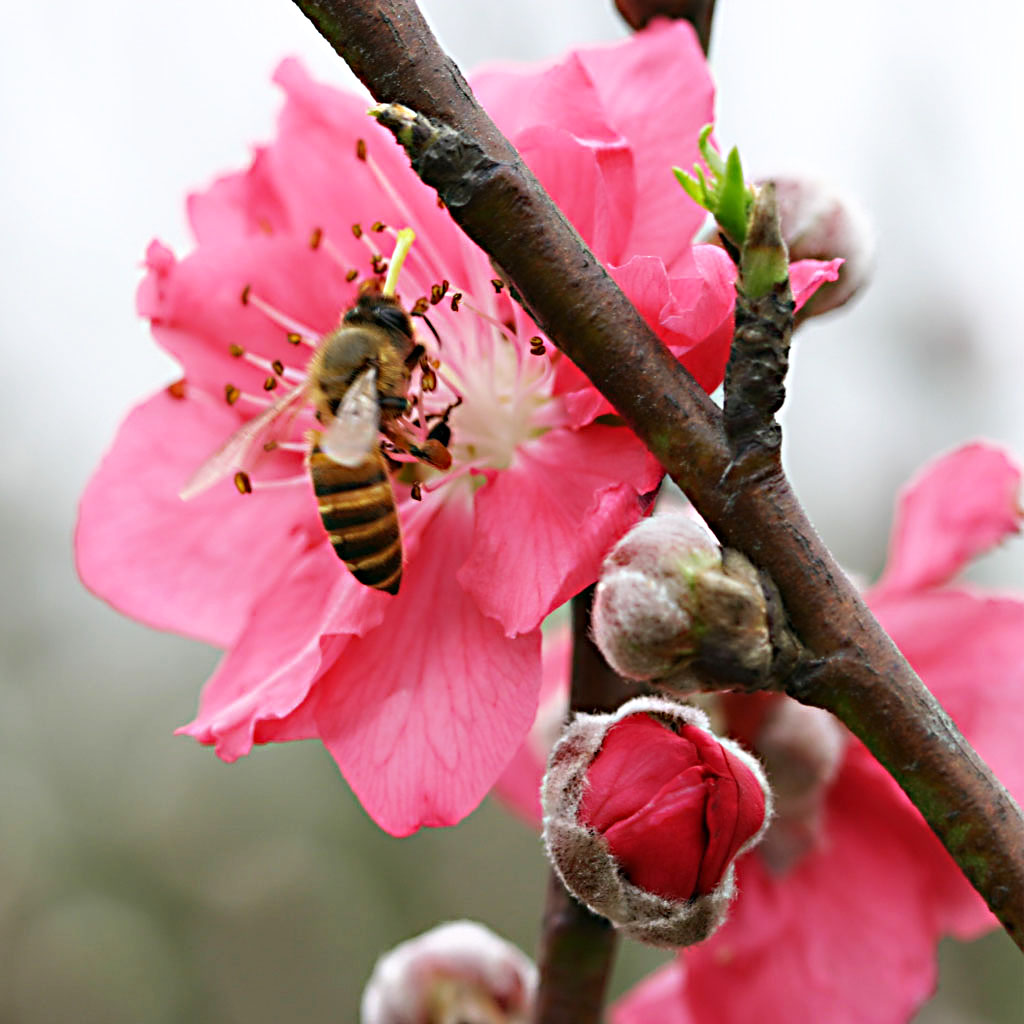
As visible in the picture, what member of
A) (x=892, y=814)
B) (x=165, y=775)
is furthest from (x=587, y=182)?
(x=165, y=775)

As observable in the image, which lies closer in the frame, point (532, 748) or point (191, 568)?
point (191, 568)

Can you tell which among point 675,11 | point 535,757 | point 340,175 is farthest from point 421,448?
point 535,757

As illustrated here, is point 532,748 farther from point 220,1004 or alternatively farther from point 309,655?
point 220,1004

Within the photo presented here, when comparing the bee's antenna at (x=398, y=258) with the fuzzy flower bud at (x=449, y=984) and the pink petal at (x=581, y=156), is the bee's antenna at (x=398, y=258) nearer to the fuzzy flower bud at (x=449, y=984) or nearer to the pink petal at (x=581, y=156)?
the pink petal at (x=581, y=156)

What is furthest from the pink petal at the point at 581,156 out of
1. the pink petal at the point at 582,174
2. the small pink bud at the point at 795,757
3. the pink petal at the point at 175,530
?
the small pink bud at the point at 795,757

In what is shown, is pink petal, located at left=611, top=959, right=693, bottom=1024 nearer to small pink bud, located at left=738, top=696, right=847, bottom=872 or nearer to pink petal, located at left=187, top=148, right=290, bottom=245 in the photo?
small pink bud, located at left=738, top=696, right=847, bottom=872

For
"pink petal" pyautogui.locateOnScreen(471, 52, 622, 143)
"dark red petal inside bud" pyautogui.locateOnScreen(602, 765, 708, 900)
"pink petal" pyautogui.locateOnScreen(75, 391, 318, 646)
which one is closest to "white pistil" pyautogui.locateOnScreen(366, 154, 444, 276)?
"pink petal" pyautogui.locateOnScreen(471, 52, 622, 143)

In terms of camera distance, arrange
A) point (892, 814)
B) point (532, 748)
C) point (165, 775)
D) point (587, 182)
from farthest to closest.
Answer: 1. point (165, 775)
2. point (532, 748)
3. point (892, 814)
4. point (587, 182)

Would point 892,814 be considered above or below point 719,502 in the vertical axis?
below
